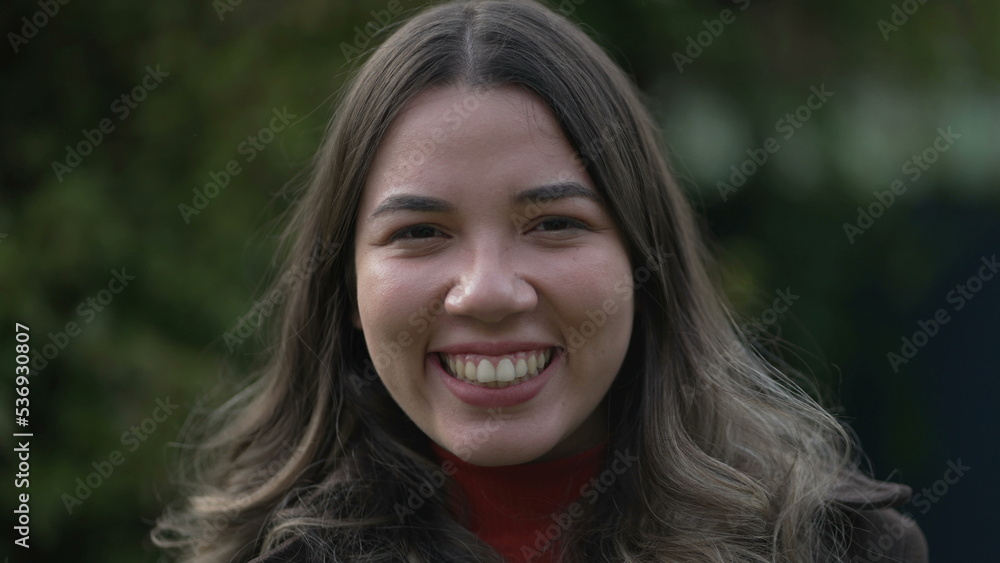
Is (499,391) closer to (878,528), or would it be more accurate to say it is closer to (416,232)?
(416,232)

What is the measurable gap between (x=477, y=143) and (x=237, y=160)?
148cm

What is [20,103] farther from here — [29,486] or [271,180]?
[29,486]

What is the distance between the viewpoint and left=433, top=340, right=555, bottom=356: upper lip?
1.78m

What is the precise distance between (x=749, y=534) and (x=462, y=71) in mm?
1118

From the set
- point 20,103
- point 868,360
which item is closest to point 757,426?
point 868,360

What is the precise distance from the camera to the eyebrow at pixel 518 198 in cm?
175

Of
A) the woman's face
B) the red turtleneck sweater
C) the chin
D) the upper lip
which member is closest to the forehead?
the woman's face

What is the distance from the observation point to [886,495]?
2.12 meters

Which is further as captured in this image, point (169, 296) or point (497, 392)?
point (169, 296)

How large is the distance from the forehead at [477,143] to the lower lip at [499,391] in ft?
1.25

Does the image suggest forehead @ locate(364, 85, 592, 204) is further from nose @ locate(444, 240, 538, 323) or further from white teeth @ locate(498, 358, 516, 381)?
white teeth @ locate(498, 358, 516, 381)

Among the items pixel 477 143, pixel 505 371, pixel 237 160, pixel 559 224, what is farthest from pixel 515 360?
pixel 237 160

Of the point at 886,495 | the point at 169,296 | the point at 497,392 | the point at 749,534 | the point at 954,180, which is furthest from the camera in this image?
the point at 954,180

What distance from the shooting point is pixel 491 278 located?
171cm
